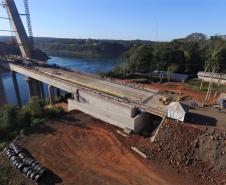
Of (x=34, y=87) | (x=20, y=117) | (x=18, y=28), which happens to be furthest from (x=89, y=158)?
(x=18, y=28)

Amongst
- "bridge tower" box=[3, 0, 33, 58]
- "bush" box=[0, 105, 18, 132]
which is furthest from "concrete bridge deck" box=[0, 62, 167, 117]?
"bridge tower" box=[3, 0, 33, 58]

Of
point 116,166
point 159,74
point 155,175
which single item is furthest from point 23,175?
point 159,74

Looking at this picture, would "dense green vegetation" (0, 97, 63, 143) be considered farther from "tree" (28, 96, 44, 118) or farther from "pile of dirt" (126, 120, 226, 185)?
"pile of dirt" (126, 120, 226, 185)

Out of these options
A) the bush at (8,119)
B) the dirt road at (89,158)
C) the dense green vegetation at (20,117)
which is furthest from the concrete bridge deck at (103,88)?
the bush at (8,119)

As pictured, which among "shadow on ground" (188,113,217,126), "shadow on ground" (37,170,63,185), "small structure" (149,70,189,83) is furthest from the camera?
"small structure" (149,70,189,83)

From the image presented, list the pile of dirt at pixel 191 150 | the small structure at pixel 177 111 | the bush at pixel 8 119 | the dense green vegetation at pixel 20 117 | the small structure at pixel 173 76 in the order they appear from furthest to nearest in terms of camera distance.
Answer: the small structure at pixel 173 76 → the bush at pixel 8 119 → the dense green vegetation at pixel 20 117 → the small structure at pixel 177 111 → the pile of dirt at pixel 191 150

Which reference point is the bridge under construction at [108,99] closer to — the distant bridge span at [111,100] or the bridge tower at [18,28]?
the distant bridge span at [111,100]

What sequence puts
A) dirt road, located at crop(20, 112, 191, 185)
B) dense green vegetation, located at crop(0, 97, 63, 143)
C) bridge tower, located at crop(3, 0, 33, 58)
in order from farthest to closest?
1. bridge tower, located at crop(3, 0, 33, 58)
2. dense green vegetation, located at crop(0, 97, 63, 143)
3. dirt road, located at crop(20, 112, 191, 185)
